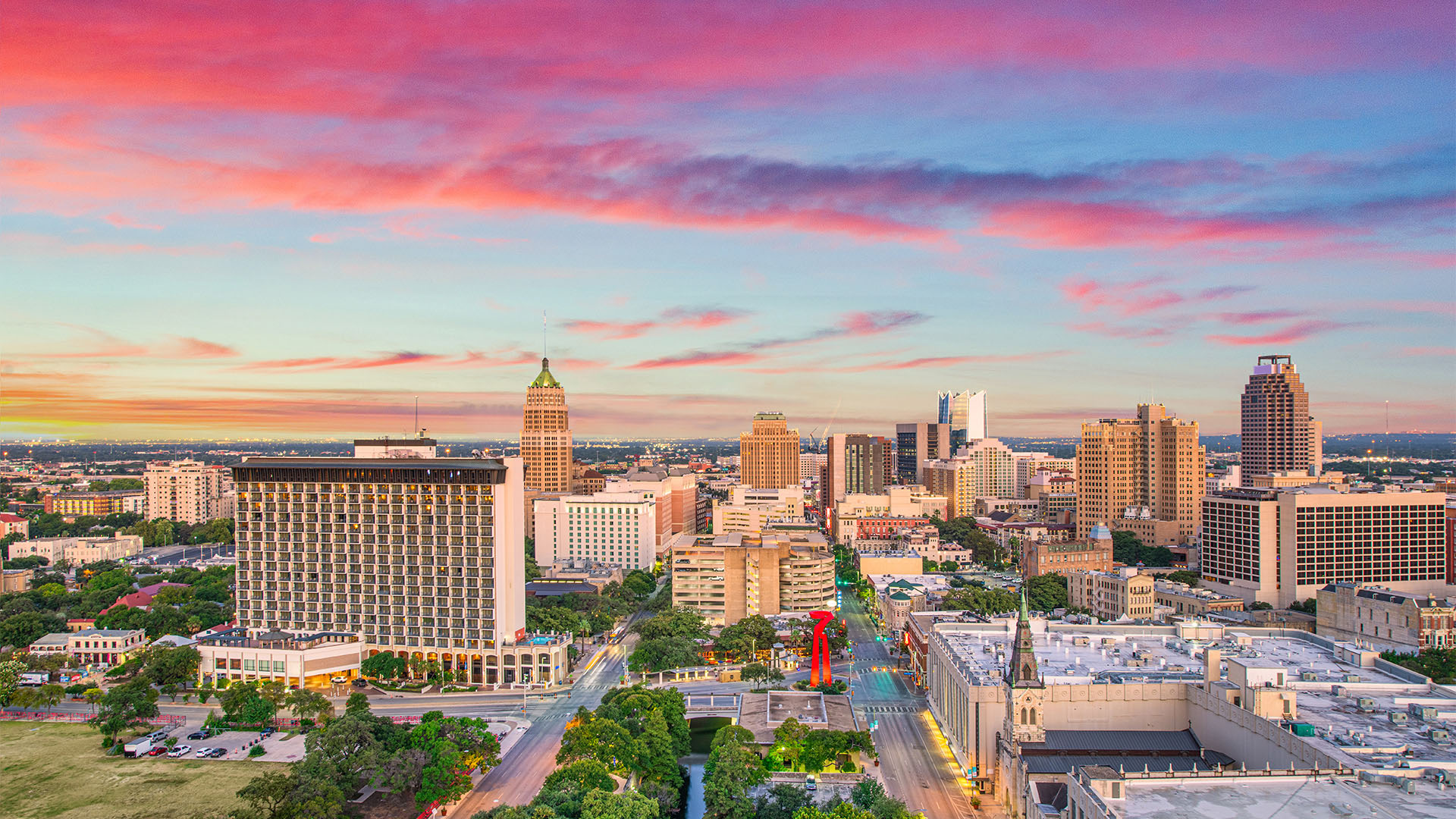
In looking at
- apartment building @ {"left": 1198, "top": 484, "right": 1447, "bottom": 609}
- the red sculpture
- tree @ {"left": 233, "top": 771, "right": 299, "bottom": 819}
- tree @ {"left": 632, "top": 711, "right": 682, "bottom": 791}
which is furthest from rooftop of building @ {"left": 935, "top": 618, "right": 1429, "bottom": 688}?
apartment building @ {"left": 1198, "top": 484, "right": 1447, "bottom": 609}

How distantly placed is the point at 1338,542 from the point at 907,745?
293 ft

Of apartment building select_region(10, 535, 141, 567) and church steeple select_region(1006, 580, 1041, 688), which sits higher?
church steeple select_region(1006, 580, 1041, 688)

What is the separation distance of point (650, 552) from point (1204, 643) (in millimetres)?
117396

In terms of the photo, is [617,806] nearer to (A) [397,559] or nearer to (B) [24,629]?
(A) [397,559]

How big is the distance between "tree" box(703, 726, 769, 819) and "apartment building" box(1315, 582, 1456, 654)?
68430 millimetres

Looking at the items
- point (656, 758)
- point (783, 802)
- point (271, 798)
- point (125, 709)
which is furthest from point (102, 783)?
point (783, 802)

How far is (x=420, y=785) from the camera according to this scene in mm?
71500

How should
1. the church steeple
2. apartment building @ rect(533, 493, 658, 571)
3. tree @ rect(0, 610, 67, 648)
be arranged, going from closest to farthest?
the church steeple → tree @ rect(0, 610, 67, 648) → apartment building @ rect(533, 493, 658, 571)

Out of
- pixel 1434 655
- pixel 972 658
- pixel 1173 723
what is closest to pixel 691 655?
pixel 972 658

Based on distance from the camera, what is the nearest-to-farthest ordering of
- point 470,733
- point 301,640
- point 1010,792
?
1. point 1010,792
2. point 470,733
3. point 301,640

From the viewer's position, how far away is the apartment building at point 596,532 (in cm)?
19000

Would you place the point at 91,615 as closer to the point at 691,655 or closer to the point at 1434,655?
the point at 691,655

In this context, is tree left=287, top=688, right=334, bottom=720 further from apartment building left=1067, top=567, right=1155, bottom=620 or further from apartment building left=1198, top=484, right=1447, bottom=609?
apartment building left=1198, top=484, right=1447, bottom=609

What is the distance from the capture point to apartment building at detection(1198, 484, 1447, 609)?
14112cm
